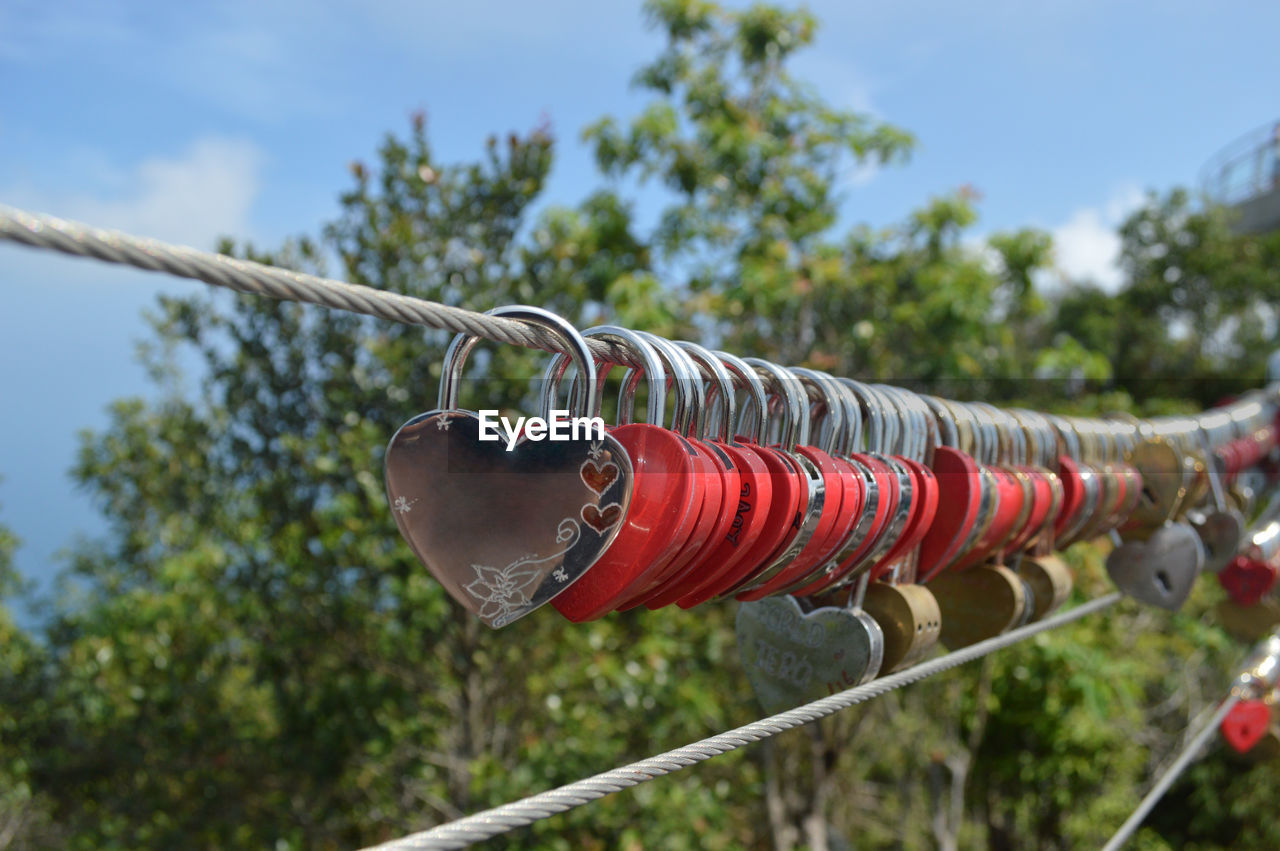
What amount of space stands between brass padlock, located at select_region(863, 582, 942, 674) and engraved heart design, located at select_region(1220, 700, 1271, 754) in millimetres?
1609

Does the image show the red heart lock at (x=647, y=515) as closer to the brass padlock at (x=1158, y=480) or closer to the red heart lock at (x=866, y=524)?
the red heart lock at (x=866, y=524)

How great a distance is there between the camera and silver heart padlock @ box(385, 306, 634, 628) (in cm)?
78

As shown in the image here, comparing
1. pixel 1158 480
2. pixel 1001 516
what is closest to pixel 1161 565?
pixel 1158 480

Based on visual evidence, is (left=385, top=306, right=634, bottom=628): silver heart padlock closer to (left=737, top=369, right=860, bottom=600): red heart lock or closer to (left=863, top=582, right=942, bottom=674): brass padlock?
(left=737, top=369, right=860, bottom=600): red heart lock

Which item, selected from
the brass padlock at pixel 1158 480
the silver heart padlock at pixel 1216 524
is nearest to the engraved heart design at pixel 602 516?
the brass padlock at pixel 1158 480

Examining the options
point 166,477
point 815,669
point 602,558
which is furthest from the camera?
point 166,477

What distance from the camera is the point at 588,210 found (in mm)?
5215

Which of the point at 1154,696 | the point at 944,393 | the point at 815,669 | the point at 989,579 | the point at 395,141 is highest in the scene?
the point at 395,141

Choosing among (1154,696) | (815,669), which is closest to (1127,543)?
(815,669)

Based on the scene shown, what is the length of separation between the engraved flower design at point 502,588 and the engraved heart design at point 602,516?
0.07 metres

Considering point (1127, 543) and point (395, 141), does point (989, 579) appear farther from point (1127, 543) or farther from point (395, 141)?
point (395, 141)

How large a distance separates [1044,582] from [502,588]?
1.07 metres

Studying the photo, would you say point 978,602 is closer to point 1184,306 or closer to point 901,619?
point 901,619

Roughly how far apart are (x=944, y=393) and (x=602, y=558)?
4549 mm
